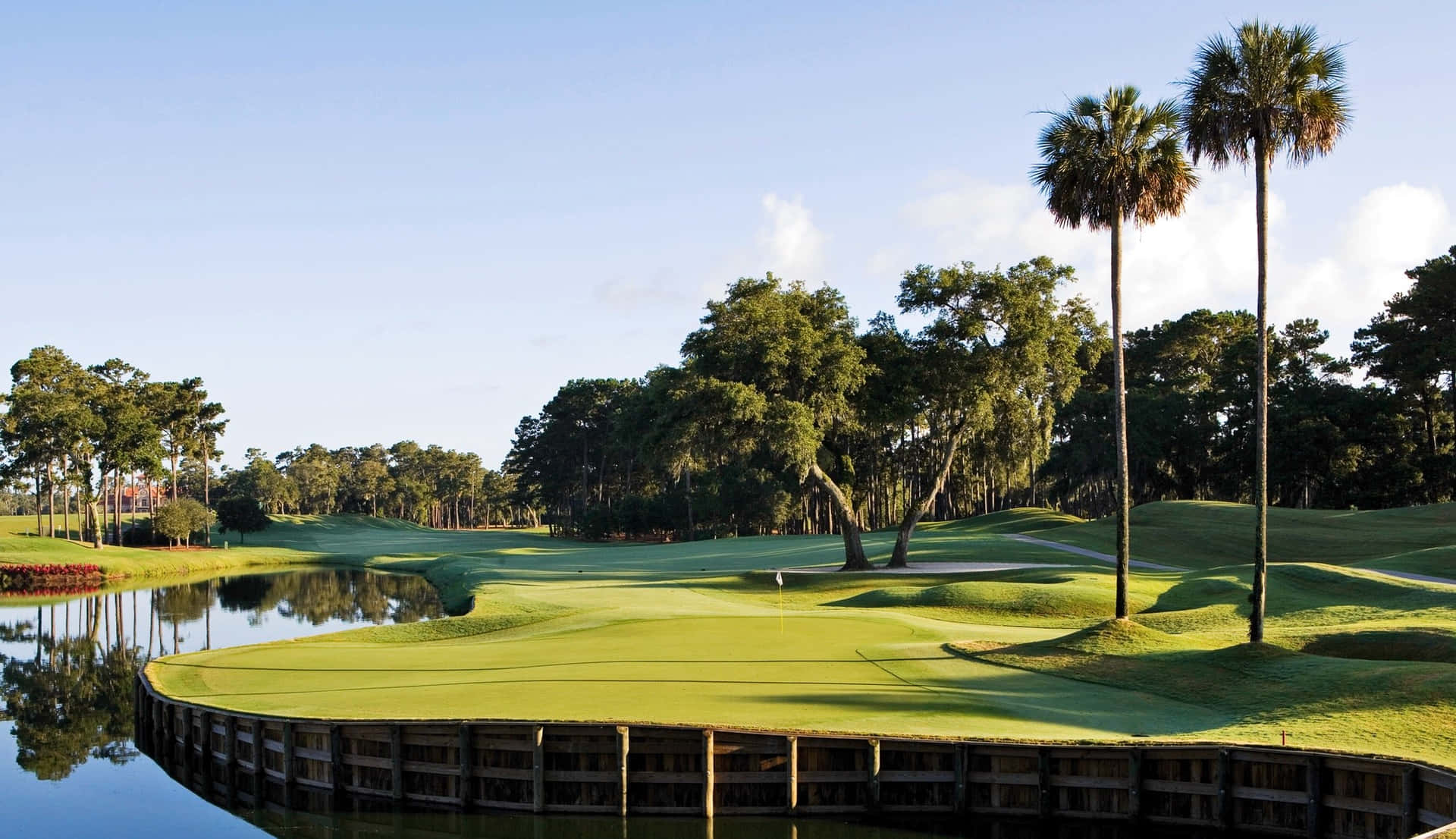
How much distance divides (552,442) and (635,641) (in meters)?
107

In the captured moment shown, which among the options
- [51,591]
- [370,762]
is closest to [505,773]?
[370,762]

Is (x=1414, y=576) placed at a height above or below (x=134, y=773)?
above

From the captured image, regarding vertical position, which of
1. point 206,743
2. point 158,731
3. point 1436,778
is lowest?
point 158,731

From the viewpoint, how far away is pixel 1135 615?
32750 millimetres

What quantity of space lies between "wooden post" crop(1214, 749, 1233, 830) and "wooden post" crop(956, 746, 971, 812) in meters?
3.61

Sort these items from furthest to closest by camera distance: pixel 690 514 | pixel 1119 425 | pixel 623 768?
pixel 690 514 < pixel 1119 425 < pixel 623 768

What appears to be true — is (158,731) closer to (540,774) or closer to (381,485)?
(540,774)

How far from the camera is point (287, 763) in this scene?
786 inches

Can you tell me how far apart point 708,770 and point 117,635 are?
122ft

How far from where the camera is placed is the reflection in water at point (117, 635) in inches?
1021

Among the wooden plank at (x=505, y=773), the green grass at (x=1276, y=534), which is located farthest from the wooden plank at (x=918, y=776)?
the green grass at (x=1276, y=534)

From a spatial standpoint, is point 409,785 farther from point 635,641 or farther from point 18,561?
point 18,561

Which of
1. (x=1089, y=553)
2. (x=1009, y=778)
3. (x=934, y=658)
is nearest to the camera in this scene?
(x=1009, y=778)

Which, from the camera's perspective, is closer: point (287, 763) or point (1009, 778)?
point (1009, 778)
